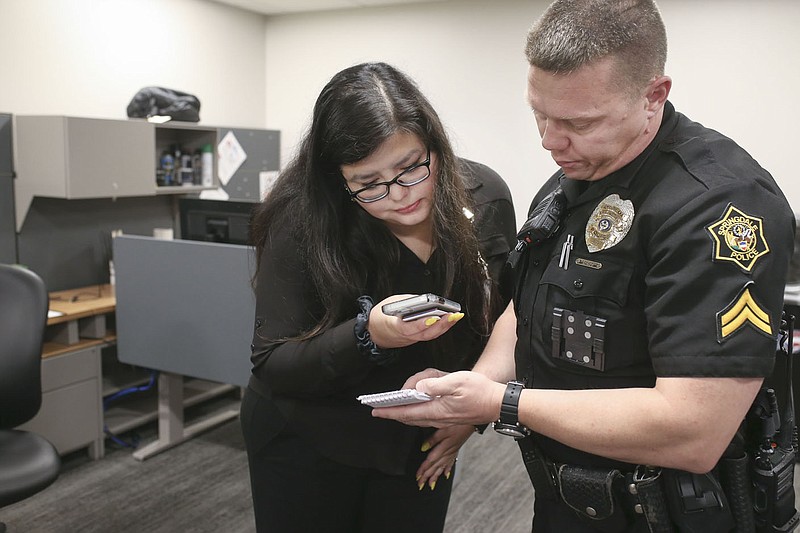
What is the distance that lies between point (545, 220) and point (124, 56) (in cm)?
405

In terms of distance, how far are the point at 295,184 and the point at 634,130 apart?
66 centimetres

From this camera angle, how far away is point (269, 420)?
1347 mm

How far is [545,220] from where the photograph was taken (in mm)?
1118

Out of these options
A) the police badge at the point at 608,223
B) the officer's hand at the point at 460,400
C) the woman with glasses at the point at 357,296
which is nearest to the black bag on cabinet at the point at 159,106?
the woman with glasses at the point at 357,296

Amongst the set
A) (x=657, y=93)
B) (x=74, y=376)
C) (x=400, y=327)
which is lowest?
(x=74, y=376)

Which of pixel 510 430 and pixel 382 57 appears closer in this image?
pixel 510 430

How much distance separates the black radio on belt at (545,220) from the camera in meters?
1.12

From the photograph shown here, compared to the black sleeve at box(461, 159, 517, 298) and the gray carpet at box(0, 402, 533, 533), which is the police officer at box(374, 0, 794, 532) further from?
the gray carpet at box(0, 402, 533, 533)

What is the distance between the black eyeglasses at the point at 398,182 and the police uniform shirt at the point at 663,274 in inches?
10.5

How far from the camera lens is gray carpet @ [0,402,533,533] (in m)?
2.55

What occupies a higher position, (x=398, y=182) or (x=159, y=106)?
(x=159, y=106)

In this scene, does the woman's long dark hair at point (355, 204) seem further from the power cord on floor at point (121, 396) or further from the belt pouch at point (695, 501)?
the power cord on floor at point (121, 396)

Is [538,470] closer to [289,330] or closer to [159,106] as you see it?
[289,330]

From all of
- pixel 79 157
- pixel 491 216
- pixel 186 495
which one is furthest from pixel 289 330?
pixel 79 157
